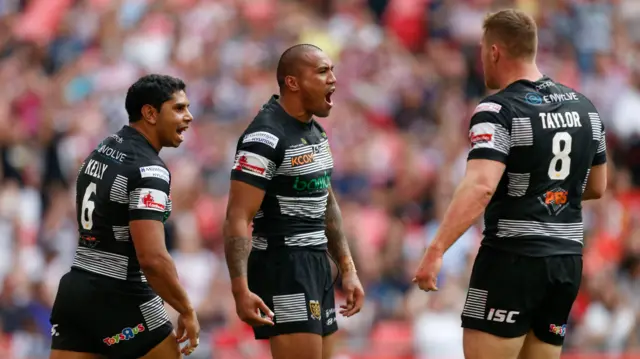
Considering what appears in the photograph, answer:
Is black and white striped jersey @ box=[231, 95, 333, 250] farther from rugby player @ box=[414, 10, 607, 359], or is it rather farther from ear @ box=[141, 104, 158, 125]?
rugby player @ box=[414, 10, 607, 359]

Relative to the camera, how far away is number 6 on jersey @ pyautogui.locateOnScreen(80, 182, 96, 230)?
8.85 metres

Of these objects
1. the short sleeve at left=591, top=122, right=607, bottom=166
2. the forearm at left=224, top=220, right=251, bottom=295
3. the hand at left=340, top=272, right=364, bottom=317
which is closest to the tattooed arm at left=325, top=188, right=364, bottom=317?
the hand at left=340, top=272, right=364, bottom=317

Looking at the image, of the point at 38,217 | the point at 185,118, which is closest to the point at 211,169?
the point at 38,217

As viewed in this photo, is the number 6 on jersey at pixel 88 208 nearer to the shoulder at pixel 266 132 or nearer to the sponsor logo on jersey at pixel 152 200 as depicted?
the sponsor logo on jersey at pixel 152 200

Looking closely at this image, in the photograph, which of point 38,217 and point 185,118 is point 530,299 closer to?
point 185,118

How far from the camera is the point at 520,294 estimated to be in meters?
8.53

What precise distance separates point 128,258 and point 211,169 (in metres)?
8.11

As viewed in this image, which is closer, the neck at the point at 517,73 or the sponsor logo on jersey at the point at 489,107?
the sponsor logo on jersey at the point at 489,107

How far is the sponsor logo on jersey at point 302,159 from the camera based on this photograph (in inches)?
359

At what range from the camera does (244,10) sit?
1980 cm

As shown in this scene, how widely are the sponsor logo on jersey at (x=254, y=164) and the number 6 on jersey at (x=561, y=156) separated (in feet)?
6.48

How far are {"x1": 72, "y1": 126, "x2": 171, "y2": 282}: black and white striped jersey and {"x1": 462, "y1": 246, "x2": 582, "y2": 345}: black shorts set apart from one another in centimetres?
224

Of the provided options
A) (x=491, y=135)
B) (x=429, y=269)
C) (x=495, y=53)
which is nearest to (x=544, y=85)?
(x=495, y=53)

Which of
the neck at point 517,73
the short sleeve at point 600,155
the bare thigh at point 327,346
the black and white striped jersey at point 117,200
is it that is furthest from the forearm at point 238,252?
the short sleeve at point 600,155
